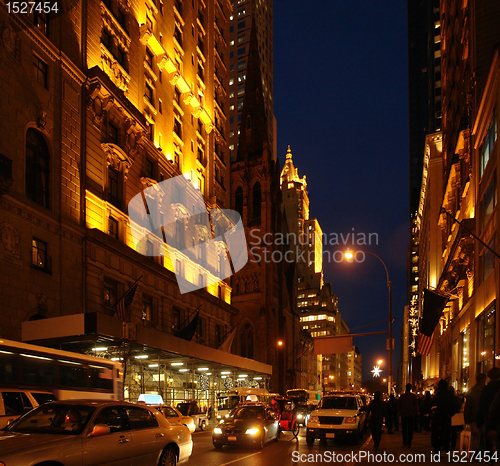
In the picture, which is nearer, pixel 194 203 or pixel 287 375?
pixel 194 203

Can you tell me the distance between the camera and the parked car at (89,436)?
793cm

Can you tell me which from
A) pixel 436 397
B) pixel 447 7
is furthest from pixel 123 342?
pixel 447 7

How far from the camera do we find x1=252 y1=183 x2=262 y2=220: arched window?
3169 inches

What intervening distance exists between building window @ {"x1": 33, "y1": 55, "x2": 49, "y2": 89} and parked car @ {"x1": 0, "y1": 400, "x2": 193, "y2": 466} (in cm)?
2289

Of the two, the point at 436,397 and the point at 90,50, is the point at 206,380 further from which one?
the point at 436,397

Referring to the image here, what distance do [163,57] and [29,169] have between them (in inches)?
792

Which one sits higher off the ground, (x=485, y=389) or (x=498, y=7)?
(x=498, y=7)

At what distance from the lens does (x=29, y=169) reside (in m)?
27.6

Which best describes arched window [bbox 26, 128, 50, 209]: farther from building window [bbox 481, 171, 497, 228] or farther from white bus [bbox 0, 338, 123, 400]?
building window [bbox 481, 171, 497, 228]

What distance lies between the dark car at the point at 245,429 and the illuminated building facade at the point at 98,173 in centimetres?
795

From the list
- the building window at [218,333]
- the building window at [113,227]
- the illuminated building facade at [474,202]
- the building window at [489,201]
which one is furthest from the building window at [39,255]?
the building window at [218,333]

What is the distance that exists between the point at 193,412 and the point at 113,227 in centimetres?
1261

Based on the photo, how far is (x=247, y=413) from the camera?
19.1m

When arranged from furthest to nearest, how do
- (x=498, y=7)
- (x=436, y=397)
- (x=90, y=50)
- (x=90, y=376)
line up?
(x=90, y=50)
(x=498, y=7)
(x=90, y=376)
(x=436, y=397)
